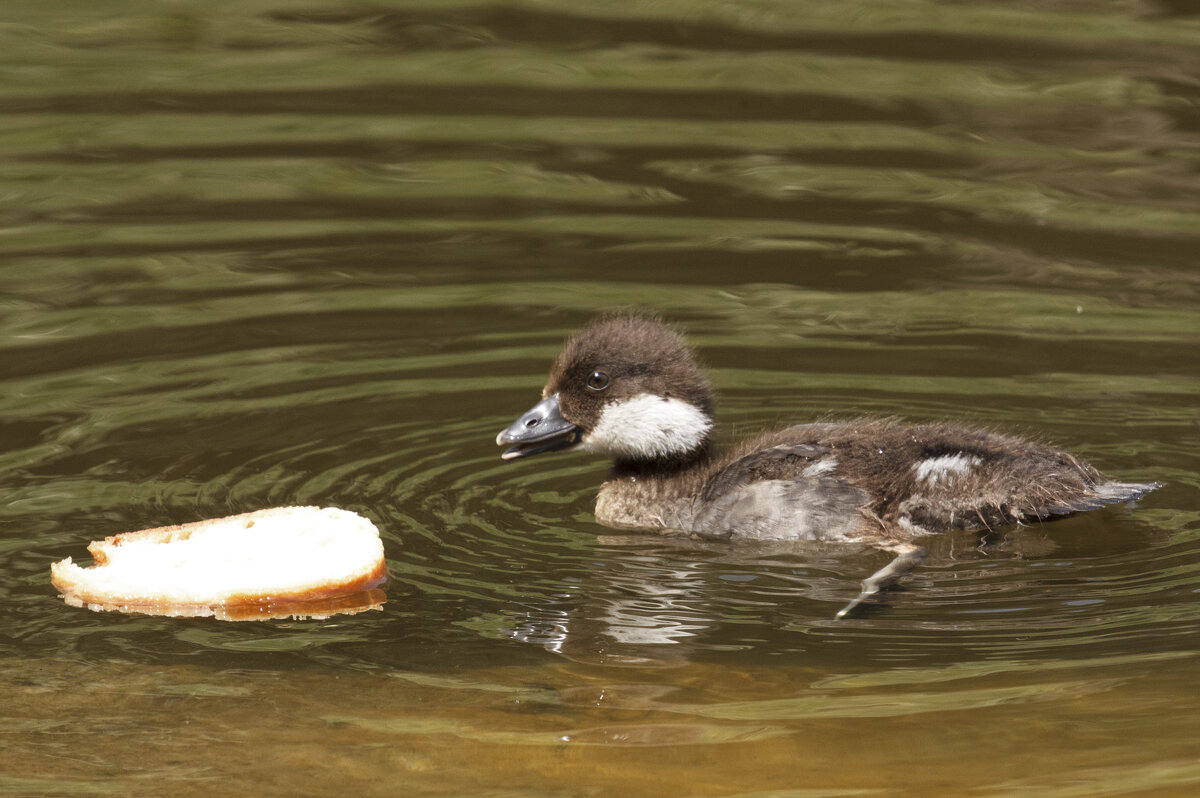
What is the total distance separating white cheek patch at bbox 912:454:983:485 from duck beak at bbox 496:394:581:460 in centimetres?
154

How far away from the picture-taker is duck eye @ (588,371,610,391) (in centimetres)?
789

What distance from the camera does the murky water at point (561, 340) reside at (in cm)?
552

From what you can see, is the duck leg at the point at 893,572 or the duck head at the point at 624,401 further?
the duck head at the point at 624,401

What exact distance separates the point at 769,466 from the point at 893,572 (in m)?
0.85

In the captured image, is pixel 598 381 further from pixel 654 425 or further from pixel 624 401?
pixel 654 425

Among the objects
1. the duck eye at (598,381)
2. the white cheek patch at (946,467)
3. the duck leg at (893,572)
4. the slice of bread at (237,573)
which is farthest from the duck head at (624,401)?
the slice of bread at (237,573)

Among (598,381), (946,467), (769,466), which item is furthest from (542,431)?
(946,467)

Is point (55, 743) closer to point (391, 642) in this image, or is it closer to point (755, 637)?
point (391, 642)

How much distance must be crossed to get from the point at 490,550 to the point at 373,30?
275 inches

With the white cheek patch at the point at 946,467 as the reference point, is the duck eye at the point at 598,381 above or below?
above

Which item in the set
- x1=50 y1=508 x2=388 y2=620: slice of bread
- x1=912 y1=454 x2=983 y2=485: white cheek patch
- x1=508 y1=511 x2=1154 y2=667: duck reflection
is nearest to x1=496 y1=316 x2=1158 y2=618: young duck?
x1=912 y1=454 x2=983 y2=485: white cheek patch

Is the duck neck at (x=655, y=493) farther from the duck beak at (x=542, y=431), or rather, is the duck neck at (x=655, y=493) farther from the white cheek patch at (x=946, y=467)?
the white cheek patch at (x=946, y=467)

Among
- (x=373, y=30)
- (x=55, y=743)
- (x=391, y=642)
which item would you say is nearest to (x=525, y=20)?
(x=373, y=30)

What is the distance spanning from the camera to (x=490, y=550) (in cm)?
712
